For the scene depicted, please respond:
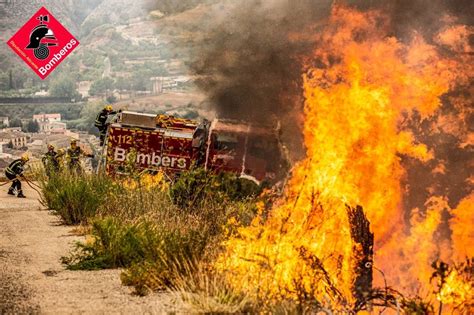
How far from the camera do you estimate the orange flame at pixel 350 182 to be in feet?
29.7

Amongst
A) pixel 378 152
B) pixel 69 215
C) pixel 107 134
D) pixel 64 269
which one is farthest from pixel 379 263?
pixel 107 134

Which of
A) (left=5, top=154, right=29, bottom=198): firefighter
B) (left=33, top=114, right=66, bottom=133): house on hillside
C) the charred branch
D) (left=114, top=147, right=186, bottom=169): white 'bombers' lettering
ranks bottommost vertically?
(left=33, top=114, right=66, bottom=133): house on hillside

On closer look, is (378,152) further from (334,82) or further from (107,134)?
(107,134)

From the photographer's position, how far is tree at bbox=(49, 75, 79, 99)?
124088mm

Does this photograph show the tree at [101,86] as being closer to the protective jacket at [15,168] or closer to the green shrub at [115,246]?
the protective jacket at [15,168]

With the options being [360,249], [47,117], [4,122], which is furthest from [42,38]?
[47,117]

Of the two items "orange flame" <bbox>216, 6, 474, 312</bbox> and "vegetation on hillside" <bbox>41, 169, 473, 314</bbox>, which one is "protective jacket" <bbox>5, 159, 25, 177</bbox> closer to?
"vegetation on hillside" <bbox>41, 169, 473, 314</bbox>

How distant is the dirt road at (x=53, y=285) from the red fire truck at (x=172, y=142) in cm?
794

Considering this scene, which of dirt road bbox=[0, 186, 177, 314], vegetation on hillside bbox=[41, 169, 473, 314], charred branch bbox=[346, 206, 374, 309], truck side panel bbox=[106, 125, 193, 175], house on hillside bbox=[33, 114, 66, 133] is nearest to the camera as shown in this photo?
vegetation on hillside bbox=[41, 169, 473, 314]

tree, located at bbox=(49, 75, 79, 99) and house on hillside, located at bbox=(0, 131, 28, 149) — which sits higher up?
tree, located at bbox=(49, 75, 79, 99)

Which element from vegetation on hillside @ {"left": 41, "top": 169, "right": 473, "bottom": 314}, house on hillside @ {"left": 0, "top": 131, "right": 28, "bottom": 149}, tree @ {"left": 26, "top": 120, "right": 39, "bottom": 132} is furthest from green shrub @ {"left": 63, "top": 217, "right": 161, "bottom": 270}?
tree @ {"left": 26, "top": 120, "right": 39, "bottom": 132}

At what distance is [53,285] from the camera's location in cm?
998

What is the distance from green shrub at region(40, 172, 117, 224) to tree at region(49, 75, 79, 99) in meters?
107

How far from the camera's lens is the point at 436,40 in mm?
15508
